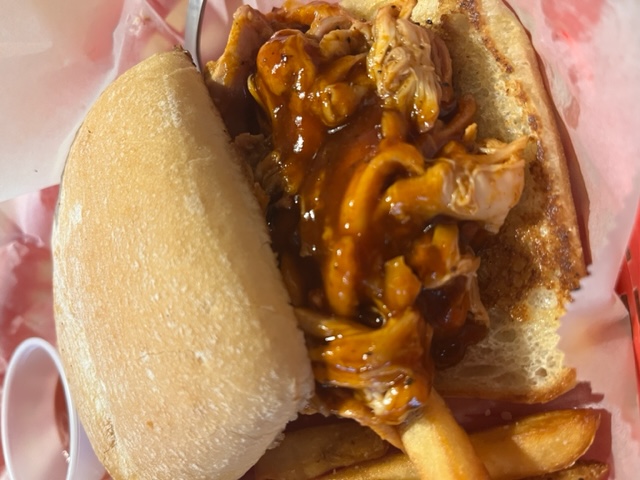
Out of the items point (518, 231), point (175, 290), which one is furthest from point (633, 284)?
point (175, 290)

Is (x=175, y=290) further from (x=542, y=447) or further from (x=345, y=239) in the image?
(x=542, y=447)

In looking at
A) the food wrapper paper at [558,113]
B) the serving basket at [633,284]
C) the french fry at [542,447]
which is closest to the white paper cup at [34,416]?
the food wrapper paper at [558,113]

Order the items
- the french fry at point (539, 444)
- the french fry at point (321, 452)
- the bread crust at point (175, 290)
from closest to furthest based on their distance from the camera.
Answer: the bread crust at point (175, 290)
the french fry at point (539, 444)
the french fry at point (321, 452)

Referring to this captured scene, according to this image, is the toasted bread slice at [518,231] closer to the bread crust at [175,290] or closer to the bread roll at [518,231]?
the bread roll at [518,231]

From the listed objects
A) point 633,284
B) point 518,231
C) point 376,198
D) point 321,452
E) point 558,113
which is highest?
point 376,198

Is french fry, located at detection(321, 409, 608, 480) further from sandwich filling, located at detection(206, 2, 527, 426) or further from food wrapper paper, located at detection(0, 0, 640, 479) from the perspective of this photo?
sandwich filling, located at detection(206, 2, 527, 426)

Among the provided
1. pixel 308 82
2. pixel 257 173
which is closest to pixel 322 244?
pixel 257 173

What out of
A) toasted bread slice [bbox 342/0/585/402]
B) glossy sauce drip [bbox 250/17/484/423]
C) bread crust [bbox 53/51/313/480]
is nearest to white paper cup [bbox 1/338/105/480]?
bread crust [bbox 53/51/313/480]
